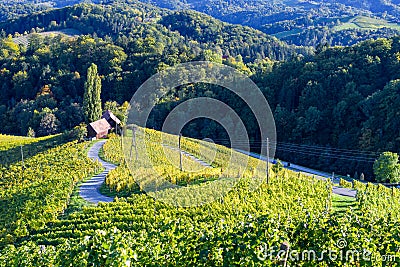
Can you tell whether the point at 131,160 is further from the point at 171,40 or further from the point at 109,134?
the point at 171,40

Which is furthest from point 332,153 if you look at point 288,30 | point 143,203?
point 288,30

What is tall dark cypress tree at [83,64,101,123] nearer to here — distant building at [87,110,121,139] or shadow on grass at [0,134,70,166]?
distant building at [87,110,121,139]

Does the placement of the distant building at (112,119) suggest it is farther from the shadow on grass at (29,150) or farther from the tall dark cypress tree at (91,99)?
the shadow on grass at (29,150)

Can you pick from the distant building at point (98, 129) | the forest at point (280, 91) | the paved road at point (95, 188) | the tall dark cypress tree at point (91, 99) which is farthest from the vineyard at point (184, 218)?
the forest at point (280, 91)

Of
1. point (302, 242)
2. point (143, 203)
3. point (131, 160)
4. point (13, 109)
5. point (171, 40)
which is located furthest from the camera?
point (171, 40)

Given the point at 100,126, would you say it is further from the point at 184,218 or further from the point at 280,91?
the point at 280,91

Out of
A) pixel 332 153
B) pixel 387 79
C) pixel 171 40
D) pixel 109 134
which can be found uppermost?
pixel 171 40

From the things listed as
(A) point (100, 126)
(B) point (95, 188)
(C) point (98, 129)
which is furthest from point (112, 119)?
(B) point (95, 188)
